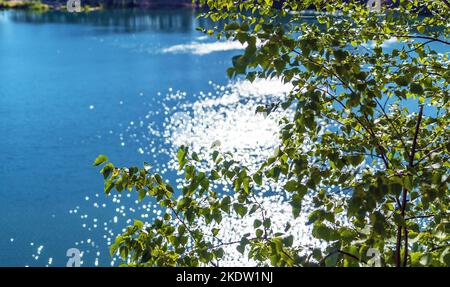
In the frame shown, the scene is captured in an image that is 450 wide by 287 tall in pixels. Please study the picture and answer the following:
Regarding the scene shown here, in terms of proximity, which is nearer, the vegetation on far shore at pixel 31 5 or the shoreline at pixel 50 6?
the vegetation on far shore at pixel 31 5

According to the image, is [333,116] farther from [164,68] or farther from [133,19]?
[133,19]

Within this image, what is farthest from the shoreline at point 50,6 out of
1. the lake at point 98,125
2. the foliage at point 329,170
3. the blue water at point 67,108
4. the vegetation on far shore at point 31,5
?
the foliage at point 329,170

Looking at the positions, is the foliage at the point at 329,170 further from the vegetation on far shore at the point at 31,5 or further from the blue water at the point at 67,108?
the vegetation on far shore at the point at 31,5

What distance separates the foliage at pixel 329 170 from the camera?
3.10 m

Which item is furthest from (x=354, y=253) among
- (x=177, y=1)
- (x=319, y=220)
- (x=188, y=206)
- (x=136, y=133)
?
(x=177, y=1)

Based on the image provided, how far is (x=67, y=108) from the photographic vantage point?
32062mm

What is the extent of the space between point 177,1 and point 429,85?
90.0 m

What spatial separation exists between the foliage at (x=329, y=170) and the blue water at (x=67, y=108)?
12521 millimetres

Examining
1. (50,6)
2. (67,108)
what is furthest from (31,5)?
(67,108)

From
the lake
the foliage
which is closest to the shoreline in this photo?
the lake

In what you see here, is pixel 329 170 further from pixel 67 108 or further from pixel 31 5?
pixel 31 5

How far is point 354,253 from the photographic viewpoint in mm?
3156
